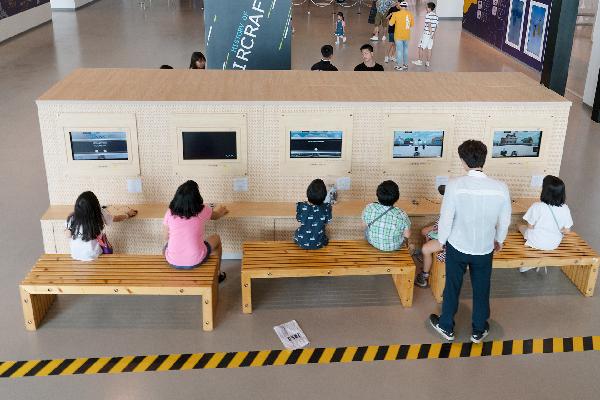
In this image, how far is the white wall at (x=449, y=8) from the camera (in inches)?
811

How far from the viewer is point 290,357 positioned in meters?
4.67

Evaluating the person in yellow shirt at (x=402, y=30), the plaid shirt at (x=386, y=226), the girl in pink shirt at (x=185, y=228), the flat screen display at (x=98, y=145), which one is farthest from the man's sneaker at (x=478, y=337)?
the person in yellow shirt at (x=402, y=30)

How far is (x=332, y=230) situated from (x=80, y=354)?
8.04ft

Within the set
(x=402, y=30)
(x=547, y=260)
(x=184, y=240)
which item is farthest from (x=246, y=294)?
(x=402, y=30)

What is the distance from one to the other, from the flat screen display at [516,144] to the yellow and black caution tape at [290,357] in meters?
1.84

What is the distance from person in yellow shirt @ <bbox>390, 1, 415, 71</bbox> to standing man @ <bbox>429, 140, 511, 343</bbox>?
920 centimetres

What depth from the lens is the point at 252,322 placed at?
16.7ft

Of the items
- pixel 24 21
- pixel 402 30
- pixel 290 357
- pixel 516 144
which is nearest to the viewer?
pixel 290 357

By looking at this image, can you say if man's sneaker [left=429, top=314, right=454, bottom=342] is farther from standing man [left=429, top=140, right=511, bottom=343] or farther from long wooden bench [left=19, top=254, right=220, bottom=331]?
long wooden bench [left=19, top=254, right=220, bottom=331]

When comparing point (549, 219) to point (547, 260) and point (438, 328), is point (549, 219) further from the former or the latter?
point (438, 328)

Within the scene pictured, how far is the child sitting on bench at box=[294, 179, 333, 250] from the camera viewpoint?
17.1ft

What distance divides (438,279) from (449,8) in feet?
56.8

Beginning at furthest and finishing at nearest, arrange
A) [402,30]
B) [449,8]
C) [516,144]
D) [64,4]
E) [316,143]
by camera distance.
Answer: [64,4] < [449,8] < [402,30] < [516,144] < [316,143]

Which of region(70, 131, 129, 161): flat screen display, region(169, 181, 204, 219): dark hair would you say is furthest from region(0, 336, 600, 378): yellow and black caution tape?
region(70, 131, 129, 161): flat screen display
